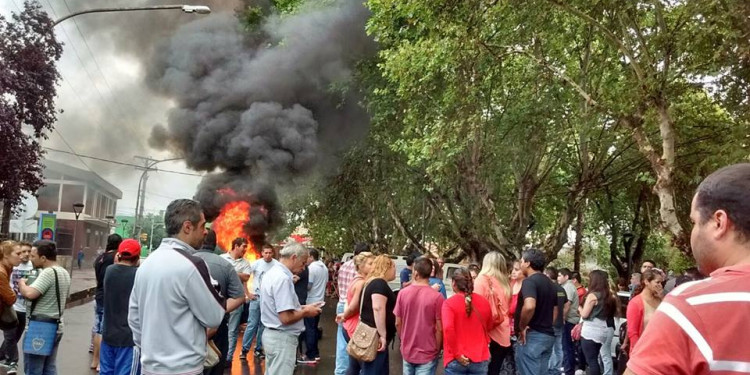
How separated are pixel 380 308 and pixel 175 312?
9.10 ft

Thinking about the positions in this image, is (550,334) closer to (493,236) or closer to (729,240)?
(729,240)

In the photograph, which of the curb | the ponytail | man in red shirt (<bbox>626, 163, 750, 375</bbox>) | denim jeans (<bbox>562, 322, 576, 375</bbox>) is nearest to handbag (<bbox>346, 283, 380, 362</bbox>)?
the ponytail

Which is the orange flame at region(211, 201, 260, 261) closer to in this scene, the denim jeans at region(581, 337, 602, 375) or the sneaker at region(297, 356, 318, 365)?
the sneaker at region(297, 356, 318, 365)

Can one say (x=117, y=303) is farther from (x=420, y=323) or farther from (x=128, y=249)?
(x=420, y=323)

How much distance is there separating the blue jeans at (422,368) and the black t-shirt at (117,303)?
2.38 m

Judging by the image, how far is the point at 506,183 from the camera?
23594 mm

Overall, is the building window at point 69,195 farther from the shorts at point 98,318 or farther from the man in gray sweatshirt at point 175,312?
the man in gray sweatshirt at point 175,312

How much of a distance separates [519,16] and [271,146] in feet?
16.9

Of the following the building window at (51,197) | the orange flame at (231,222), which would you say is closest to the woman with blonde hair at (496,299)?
the orange flame at (231,222)

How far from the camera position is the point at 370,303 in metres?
6.10

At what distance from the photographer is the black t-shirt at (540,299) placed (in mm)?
6609

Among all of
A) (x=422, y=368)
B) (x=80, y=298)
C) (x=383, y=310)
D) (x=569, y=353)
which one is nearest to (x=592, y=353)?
(x=569, y=353)

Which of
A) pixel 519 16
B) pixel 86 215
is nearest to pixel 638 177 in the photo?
pixel 519 16

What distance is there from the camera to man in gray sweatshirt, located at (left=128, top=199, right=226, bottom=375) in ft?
11.5
